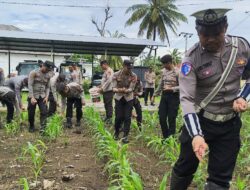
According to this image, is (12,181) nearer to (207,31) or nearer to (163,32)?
(207,31)

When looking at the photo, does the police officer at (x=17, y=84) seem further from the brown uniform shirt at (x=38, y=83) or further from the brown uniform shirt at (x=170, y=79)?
the brown uniform shirt at (x=170, y=79)

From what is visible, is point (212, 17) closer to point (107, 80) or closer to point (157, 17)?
point (107, 80)

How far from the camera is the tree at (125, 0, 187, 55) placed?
45312mm

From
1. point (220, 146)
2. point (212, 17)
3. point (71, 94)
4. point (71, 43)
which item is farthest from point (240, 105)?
point (71, 43)

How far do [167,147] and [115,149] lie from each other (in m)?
1.42

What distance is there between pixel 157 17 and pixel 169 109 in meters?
37.7

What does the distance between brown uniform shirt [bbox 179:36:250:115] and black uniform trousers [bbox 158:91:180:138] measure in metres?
4.52

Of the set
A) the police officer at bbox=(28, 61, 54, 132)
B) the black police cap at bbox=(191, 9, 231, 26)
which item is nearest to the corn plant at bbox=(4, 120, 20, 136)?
the police officer at bbox=(28, 61, 54, 132)

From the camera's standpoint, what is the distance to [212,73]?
3.50 metres

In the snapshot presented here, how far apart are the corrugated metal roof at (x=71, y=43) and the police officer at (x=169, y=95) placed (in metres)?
10.3

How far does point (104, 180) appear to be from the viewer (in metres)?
5.56

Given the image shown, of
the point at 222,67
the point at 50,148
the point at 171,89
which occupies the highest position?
the point at 222,67

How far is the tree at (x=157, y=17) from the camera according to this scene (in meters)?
45.3

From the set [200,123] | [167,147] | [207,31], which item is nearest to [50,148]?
[167,147]
